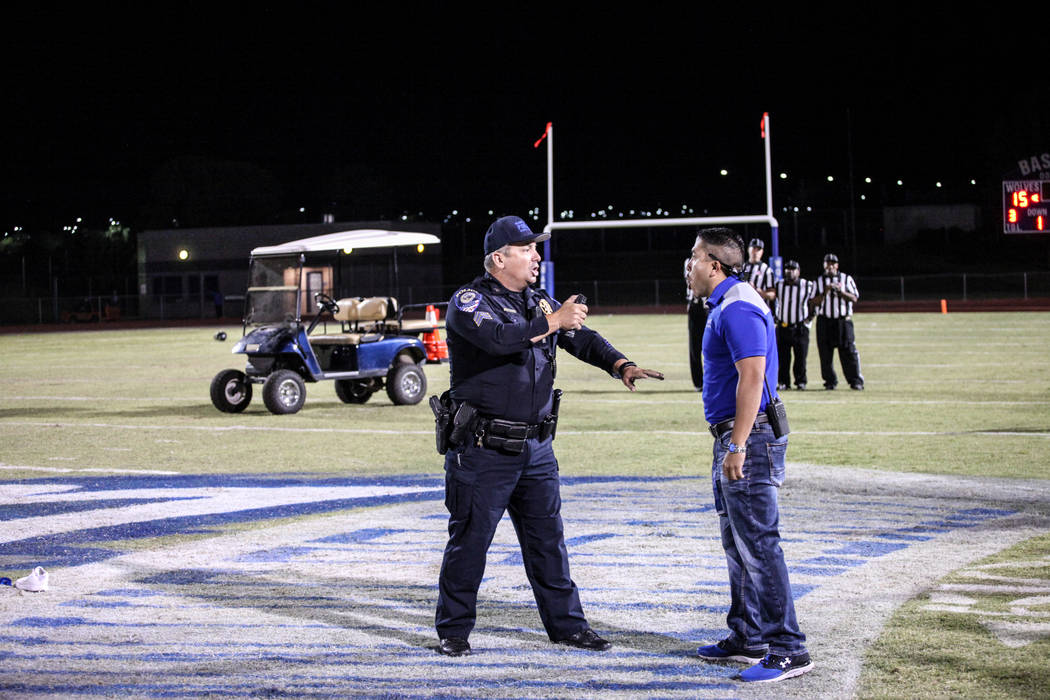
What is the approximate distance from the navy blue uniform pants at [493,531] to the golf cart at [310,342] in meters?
10.6

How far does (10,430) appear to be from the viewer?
15008 millimetres

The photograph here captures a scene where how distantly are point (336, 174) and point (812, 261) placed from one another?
39430mm

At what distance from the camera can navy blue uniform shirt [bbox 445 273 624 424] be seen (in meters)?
5.63

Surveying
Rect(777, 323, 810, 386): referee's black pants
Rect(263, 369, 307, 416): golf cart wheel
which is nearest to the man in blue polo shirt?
Rect(263, 369, 307, 416): golf cart wheel

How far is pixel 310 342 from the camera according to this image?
1684 centimetres

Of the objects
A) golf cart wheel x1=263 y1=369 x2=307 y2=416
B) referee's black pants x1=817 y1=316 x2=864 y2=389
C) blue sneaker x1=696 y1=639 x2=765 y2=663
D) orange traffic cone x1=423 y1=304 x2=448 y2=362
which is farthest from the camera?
orange traffic cone x1=423 y1=304 x2=448 y2=362

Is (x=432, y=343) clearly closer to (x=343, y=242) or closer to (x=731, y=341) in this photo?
(x=343, y=242)

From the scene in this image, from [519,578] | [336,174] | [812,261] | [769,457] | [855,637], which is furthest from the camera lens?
[336,174]

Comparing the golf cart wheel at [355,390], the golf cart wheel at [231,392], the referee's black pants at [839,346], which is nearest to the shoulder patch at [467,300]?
the golf cart wheel at [231,392]

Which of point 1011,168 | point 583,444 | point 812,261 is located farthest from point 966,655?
point 1011,168

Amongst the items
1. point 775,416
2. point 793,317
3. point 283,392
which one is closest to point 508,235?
point 775,416

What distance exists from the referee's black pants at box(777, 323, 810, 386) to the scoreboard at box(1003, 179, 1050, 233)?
19.8 metres

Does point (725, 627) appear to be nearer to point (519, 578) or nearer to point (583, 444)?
point (519, 578)

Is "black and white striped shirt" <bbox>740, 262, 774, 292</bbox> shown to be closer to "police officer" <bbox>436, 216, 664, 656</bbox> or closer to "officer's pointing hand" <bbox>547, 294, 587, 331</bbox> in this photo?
"police officer" <bbox>436, 216, 664, 656</bbox>
